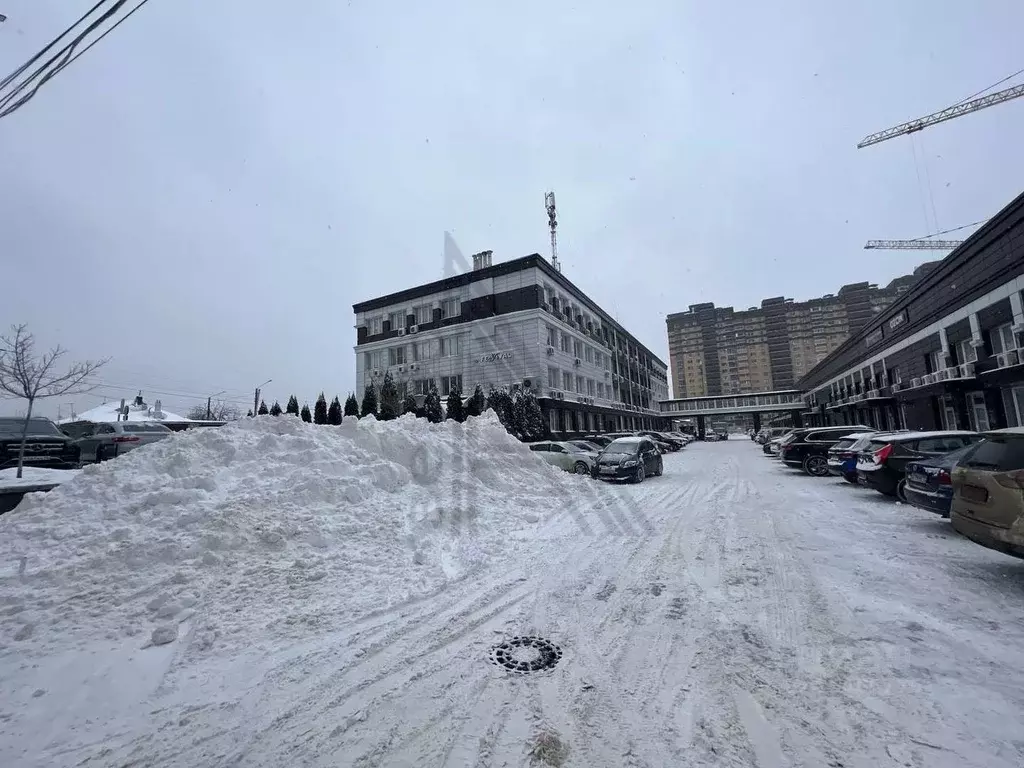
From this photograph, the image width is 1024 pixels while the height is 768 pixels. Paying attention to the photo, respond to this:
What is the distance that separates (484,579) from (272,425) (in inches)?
260

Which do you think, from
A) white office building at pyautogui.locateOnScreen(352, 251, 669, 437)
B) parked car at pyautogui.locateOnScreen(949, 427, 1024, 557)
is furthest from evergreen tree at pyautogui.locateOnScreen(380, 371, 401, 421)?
parked car at pyautogui.locateOnScreen(949, 427, 1024, 557)

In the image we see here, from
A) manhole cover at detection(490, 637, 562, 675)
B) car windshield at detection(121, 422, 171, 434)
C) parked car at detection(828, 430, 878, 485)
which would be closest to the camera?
manhole cover at detection(490, 637, 562, 675)

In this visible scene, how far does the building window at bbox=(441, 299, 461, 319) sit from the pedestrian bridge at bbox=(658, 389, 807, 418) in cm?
5511

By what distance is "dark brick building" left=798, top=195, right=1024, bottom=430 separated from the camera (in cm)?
2061

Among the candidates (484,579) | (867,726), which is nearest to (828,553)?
(867,726)

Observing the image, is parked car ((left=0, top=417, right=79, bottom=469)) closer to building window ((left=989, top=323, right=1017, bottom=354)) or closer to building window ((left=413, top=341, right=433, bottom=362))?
building window ((left=413, top=341, right=433, bottom=362))

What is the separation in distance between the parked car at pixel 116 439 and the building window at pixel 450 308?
83.8ft

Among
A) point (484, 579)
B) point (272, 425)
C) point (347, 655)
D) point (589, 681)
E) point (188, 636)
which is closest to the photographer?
point (589, 681)

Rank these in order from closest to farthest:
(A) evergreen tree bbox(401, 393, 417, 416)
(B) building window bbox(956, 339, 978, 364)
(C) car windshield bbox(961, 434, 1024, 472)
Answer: (C) car windshield bbox(961, 434, 1024, 472) < (B) building window bbox(956, 339, 978, 364) < (A) evergreen tree bbox(401, 393, 417, 416)

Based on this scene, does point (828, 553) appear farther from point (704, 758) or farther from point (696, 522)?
point (704, 758)

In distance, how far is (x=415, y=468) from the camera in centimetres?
1015

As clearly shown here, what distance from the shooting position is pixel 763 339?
138 metres

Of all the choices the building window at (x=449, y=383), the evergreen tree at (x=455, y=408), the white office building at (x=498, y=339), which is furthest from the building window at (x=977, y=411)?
the building window at (x=449, y=383)

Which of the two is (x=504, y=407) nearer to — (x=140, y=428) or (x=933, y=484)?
(x=140, y=428)
